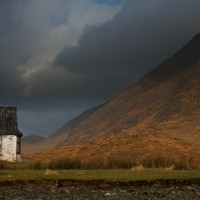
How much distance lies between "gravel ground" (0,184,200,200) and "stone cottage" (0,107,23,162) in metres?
37.3

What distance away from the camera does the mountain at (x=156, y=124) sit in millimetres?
81000

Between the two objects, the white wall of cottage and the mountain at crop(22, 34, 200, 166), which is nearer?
the white wall of cottage

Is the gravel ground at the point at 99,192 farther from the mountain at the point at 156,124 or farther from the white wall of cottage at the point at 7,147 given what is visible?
the mountain at the point at 156,124

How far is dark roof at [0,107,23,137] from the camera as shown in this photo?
68438 mm

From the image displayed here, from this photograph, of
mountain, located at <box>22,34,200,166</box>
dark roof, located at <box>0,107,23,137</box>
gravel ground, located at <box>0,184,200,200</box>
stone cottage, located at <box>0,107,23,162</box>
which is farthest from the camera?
mountain, located at <box>22,34,200,166</box>

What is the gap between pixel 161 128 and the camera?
131375mm

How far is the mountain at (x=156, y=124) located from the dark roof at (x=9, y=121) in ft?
41.3

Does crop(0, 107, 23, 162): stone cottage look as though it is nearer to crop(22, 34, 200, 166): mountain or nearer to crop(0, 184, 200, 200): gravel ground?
crop(22, 34, 200, 166): mountain

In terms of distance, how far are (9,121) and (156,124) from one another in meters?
77.3

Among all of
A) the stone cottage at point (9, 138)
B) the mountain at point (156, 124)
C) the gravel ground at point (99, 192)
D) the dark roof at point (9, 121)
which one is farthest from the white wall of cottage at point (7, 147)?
the gravel ground at point (99, 192)

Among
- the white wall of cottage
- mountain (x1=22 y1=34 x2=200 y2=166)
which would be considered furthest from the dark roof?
mountain (x1=22 y1=34 x2=200 y2=166)

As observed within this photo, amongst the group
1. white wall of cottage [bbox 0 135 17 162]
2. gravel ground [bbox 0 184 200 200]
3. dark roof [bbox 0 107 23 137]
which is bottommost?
gravel ground [bbox 0 184 200 200]

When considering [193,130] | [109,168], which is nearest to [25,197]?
[109,168]

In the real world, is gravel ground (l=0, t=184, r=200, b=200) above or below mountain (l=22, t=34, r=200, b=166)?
below
